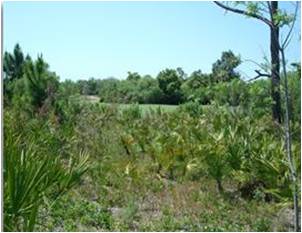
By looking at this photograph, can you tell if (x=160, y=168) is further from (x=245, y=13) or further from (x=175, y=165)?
(x=245, y=13)

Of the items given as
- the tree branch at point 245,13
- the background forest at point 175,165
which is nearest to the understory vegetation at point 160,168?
the background forest at point 175,165

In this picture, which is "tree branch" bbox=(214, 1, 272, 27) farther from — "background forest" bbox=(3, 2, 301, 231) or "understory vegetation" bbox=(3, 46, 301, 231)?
"understory vegetation" bbox=(3, 46, 301, 231)

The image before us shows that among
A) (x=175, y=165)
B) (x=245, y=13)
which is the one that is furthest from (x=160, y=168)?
(x=245, y=13)

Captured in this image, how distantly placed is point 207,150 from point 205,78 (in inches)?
34.6

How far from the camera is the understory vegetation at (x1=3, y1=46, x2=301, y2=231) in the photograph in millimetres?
2545

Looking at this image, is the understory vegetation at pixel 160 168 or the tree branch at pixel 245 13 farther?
the tree branch at pixel 245 13

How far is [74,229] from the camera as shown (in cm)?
368

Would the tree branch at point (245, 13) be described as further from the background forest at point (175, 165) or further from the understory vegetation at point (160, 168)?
the understory vegetation at point (160, 168)

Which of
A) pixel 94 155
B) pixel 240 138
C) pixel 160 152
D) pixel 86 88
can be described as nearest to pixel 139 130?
pixel 94 155

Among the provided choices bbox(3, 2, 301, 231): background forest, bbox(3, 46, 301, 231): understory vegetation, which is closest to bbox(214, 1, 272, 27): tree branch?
bbox(3, 2, 301, 231): background forest

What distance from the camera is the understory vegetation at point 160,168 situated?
8.35 ft

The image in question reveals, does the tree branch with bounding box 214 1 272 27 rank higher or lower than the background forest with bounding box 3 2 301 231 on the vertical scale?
higher

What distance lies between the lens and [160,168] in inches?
218

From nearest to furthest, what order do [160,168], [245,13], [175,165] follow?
[245,13], [175,165], [160,168]
